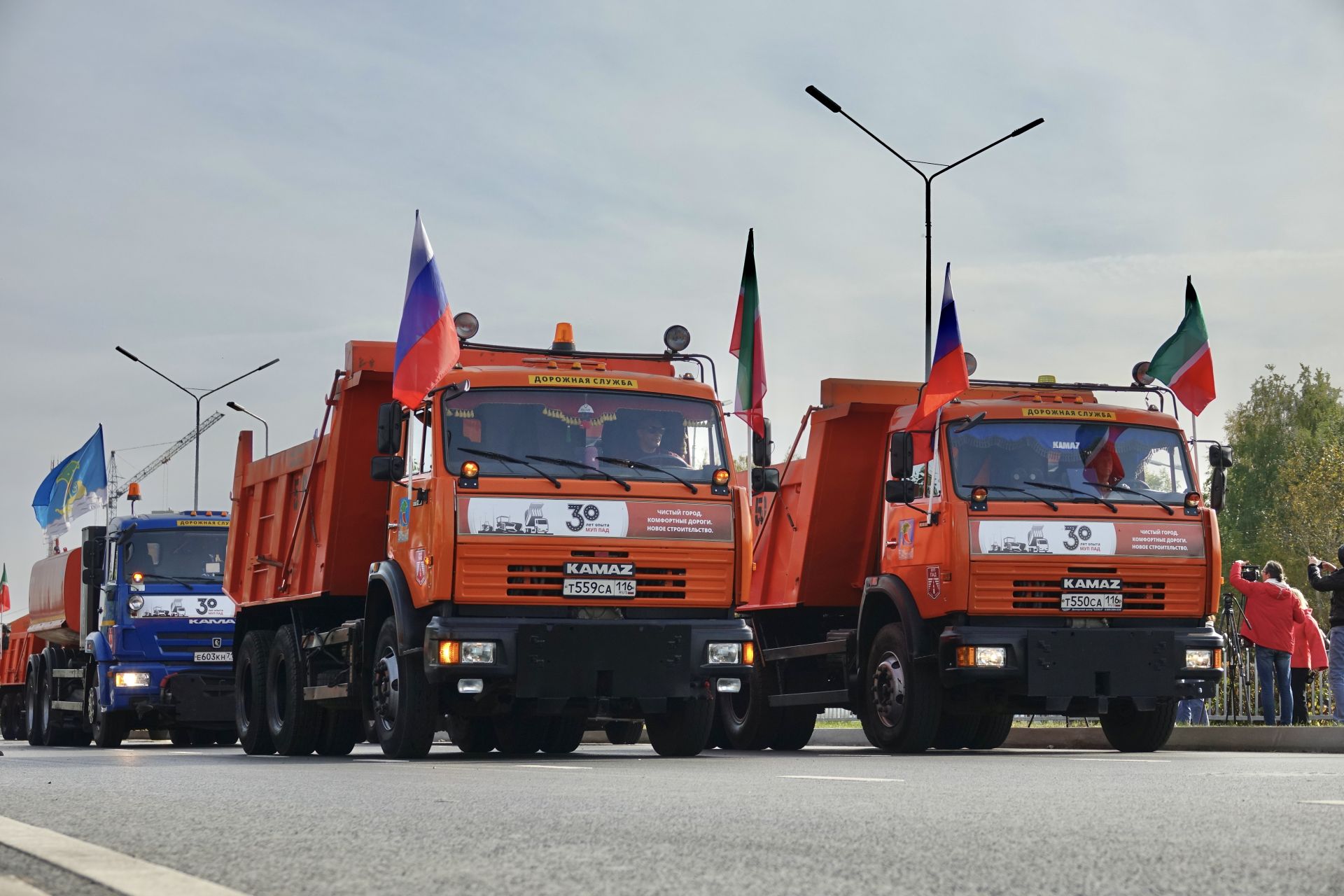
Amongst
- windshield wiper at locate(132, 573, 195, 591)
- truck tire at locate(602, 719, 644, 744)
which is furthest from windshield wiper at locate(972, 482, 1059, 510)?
windshield wiper at locate(132, 573, 195, 591)

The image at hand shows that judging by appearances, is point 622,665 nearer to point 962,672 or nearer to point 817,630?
point 962,672

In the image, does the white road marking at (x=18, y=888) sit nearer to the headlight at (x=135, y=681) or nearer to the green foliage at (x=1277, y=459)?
the headlight at (x=135, y=681)

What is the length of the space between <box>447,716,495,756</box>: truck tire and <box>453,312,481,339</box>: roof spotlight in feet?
11.0

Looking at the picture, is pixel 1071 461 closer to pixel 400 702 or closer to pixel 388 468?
pixel 388 468

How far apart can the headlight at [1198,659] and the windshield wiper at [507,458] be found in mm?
5201

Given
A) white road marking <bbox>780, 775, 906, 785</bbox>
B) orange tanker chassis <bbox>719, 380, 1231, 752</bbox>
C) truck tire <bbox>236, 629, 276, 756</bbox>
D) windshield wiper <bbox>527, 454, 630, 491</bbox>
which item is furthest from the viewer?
truck tire <bbox>236, 629, 276, 756</bbox>

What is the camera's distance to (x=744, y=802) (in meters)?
8.59

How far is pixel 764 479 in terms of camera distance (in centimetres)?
1528

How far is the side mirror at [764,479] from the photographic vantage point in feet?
49.9

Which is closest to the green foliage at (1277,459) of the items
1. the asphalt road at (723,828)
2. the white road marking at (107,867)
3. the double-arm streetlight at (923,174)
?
the double-arm streetlight at (923,174)

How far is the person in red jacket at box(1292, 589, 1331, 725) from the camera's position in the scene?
766 inches

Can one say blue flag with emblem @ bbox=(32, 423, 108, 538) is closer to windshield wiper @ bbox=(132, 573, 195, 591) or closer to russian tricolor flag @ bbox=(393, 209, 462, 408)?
windshield wiper @ bbox=(132, 573, 195, 591)

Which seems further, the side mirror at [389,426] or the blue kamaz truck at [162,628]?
the blue kamaz truck at [162,628]

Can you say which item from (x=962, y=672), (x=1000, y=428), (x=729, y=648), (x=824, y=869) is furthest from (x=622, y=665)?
(x=824, y=869)
